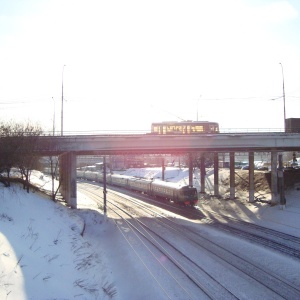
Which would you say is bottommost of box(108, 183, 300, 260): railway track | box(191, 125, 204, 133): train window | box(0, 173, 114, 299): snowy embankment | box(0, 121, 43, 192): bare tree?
box(108, 183, 300, 260): railway track

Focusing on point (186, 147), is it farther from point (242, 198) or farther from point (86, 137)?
point (242, 198)

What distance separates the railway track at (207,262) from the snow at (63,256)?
189 centimetres

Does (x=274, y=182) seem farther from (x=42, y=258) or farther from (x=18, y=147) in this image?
(x=42, y=258)


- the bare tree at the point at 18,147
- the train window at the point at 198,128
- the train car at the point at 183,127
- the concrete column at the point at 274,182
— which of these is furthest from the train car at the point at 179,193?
the bare tree at the point at 18,147

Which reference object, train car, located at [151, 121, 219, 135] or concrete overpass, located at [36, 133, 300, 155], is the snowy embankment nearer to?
concrete overpass, located at [36, 133, 300, 155]

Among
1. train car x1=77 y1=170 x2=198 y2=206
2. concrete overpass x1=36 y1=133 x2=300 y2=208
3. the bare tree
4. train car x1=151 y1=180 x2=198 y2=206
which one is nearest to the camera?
the bare tree

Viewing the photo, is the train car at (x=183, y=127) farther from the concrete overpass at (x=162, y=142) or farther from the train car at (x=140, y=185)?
the train car at (x=140, y=185)

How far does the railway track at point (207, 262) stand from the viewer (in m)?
15.8

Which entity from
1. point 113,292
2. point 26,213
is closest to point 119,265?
point 113,292

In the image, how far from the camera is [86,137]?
124 ft

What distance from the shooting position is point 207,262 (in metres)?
20.0

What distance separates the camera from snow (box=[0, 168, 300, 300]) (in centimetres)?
1305

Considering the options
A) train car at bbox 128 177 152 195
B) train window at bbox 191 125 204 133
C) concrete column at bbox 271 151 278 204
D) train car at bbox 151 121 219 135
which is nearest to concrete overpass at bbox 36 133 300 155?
concrete column at bbox 271 151 278 204

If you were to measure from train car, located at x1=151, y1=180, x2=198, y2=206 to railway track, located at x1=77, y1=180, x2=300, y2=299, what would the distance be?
10.9 m
